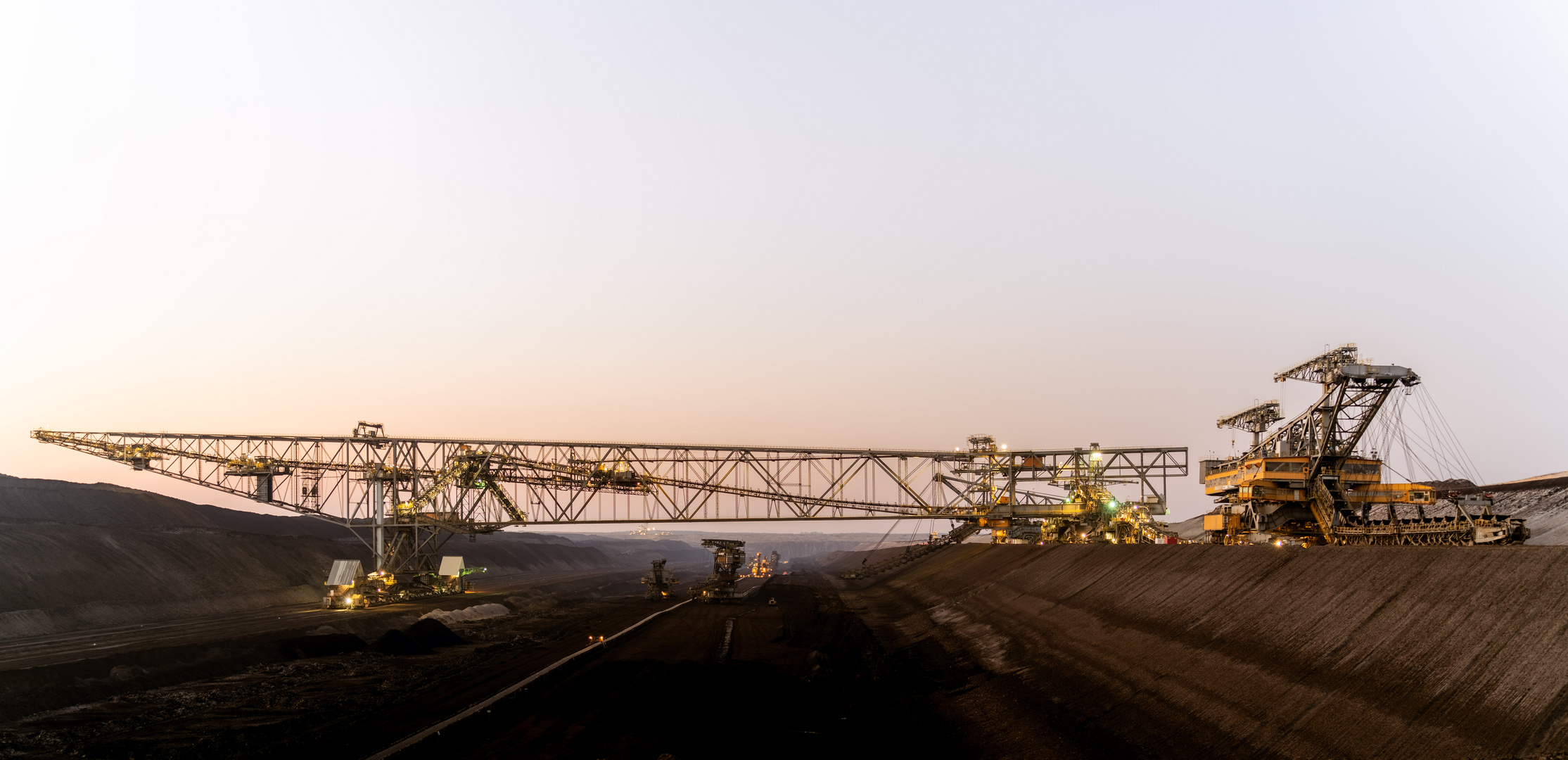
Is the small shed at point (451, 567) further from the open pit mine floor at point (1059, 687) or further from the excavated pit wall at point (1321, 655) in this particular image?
the excavated pit wall at point (1321, 655)

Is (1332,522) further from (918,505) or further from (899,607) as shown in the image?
(918,505)

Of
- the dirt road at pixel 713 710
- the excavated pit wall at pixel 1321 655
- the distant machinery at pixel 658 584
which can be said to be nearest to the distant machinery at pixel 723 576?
the distant machinery at pixel 658 584

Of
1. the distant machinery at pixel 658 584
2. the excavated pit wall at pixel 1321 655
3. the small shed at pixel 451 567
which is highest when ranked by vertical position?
the excavated pit wall at pixel 1321 655

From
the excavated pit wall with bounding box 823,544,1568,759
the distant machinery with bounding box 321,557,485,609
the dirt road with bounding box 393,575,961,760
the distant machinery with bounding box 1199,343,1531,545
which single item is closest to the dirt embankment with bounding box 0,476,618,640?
the distant machinery with bounding box 321,557,485,609

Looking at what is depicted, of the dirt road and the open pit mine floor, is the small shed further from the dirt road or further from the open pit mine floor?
the dirt road

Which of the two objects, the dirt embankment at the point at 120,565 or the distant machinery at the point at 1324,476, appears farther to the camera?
the dirt embankment at the point at 120,565

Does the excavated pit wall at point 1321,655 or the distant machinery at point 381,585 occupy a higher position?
the excavated pit wall at point 1321,655

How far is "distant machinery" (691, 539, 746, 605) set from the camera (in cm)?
→ 6950

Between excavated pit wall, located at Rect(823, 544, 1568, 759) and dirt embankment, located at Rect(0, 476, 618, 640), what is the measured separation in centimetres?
5337

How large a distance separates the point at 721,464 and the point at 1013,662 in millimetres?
49162

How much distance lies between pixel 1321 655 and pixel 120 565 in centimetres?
7684

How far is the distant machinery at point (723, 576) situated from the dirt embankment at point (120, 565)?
32.3 m

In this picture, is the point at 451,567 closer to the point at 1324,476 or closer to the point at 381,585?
the point at 381,585

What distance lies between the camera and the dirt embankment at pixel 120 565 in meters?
54.7
